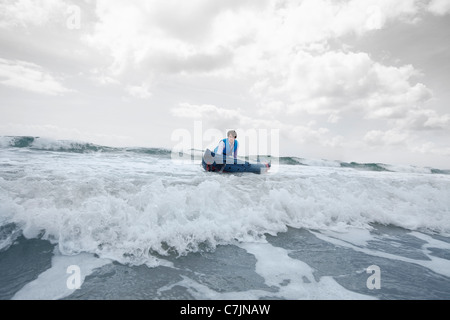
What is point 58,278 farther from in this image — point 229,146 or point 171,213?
point 229,146

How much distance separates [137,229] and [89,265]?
794 millimetres

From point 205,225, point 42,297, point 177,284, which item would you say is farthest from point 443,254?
point 42,297

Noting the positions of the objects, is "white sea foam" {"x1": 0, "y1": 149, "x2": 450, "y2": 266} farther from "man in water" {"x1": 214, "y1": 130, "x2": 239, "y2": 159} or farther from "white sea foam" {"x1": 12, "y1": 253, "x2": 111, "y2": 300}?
"man in water" {"x1": 214, "y1": 130, "x2": 239, "y2": 159}

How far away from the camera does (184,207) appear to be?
4324 millimetres

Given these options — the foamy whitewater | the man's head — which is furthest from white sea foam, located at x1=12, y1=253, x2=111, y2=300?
the man's head

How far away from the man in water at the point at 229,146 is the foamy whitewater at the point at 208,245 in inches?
243

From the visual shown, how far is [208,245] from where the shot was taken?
3.62 m

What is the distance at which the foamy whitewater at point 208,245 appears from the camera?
259 cm

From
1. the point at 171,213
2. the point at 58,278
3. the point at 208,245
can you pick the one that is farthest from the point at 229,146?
the point at 58,278

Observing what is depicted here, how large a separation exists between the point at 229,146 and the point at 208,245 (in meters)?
8.78

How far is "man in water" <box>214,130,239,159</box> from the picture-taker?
38.9ft

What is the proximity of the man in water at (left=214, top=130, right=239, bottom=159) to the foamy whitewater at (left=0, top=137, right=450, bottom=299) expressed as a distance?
243 inches

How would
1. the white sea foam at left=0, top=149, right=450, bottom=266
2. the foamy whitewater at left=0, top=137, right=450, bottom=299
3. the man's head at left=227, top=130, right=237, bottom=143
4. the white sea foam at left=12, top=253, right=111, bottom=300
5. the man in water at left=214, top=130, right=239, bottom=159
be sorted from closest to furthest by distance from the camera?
the white sea foam at left=12, top=253, right=111, bottom=300 < the foamy whitewater at left=0, top=137, right=450, bottom=299 < the white sea foam at left=0, top=149, right=450, bottom=266 < the man in water at left=214, top=130, right=239, bottom=159 < the man's head at left=227, top=130, right=237, bottom=143
